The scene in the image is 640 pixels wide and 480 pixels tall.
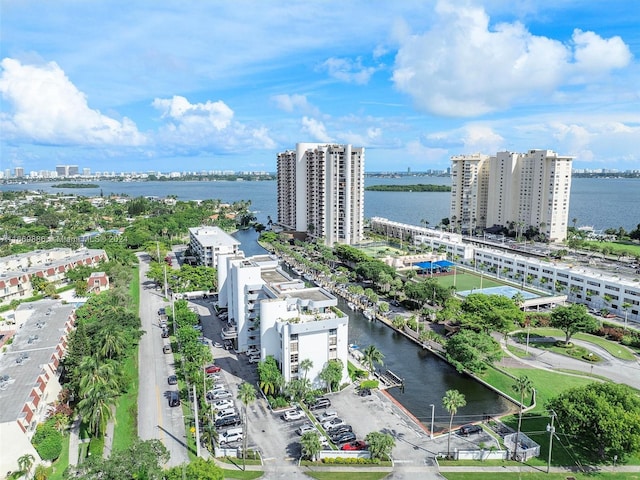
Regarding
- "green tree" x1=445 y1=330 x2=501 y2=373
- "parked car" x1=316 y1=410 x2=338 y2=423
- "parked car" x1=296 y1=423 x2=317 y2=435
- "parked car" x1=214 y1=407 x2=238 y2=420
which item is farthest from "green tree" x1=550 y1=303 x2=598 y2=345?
"parked car" x1=214 y1=407 x2=238 y2=420

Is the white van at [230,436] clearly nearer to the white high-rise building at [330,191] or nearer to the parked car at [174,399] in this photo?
the parked car at [174,399]

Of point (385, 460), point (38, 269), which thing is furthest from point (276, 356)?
point (38, 269)

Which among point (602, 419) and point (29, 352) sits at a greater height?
point (602, 419)

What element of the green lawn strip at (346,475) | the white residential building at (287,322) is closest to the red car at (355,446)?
the green lawn strip at (346,475)

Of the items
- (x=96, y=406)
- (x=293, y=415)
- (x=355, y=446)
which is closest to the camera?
(x=96, y=406)

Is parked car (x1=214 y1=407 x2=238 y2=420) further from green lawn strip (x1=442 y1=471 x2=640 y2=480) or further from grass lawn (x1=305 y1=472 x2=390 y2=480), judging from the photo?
green lawn strip (x1=442 y1=471 x2=640 y2=480)

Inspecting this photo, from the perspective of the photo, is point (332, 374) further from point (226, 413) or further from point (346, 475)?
point (346, 475)

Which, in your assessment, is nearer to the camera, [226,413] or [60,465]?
[60,465]

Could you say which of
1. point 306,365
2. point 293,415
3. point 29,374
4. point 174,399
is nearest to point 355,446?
point 293,415
